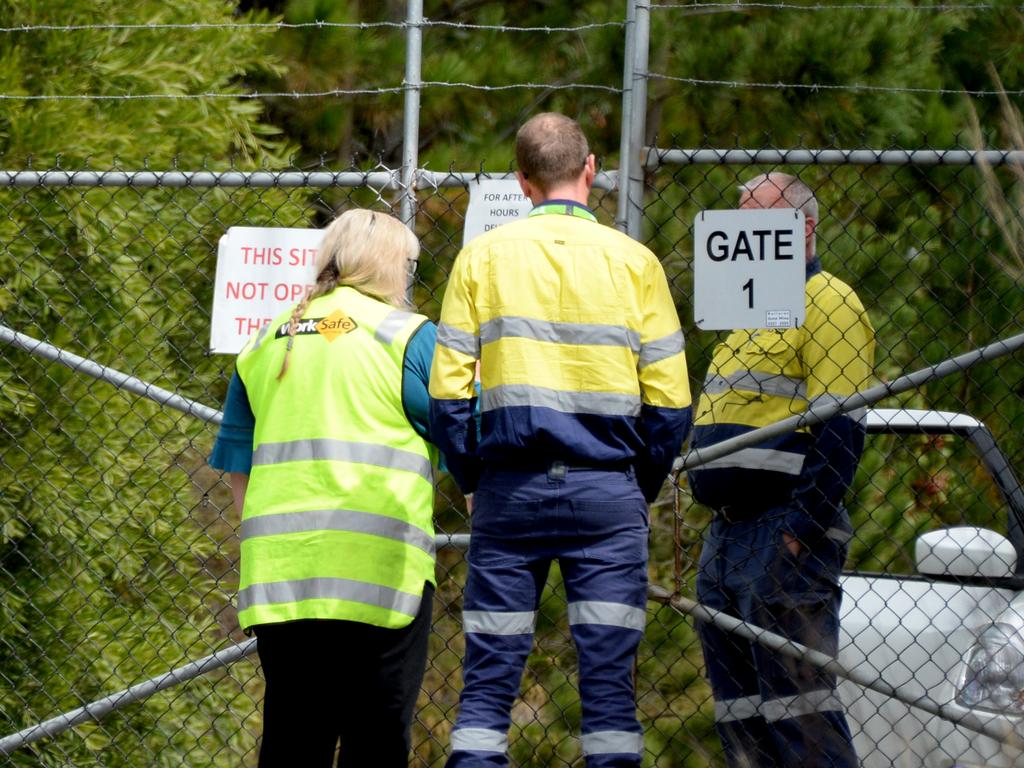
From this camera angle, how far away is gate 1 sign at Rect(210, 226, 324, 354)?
13.8ft

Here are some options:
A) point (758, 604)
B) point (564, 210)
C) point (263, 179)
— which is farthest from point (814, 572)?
point (263, 179)

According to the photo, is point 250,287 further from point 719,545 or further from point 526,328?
point 719,545

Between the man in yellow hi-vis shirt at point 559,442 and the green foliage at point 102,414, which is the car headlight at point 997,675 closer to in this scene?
the man in yellow hi-vis shirt at point 559,442

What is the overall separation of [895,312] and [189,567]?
3434 millimetres

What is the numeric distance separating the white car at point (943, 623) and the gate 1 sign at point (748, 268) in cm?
98

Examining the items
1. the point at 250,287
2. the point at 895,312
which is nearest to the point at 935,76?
the point at 895,312

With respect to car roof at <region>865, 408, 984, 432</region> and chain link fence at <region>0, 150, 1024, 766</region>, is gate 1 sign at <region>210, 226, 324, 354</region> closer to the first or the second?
chain link fence at <region>0, 150, 1024, 766</region>

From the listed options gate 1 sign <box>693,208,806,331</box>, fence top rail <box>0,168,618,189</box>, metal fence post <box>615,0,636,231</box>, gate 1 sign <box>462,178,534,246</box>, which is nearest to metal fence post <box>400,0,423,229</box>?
fence top rail <box>0,168,618,189</box>

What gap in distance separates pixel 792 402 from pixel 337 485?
150 centimetres

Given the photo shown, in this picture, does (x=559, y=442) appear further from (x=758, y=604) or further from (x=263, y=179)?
(x=263, y=179)

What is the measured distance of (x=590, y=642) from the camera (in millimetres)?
3350

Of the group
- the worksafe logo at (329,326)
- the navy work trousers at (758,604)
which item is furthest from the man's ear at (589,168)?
the navy work trousers at (758,604)

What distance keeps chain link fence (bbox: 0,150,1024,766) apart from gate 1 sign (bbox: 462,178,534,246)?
1.03 meters

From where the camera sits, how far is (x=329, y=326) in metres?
3.38
